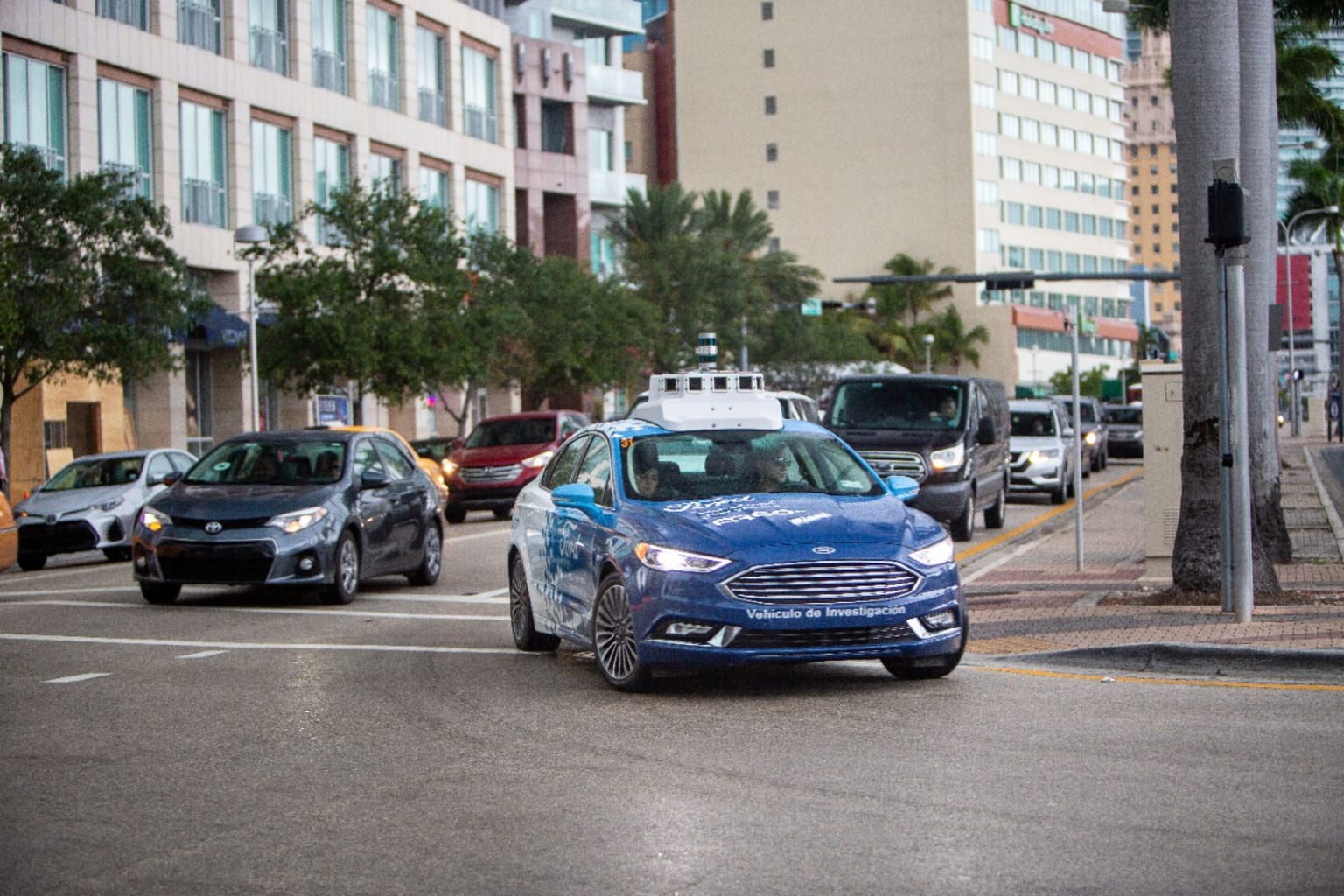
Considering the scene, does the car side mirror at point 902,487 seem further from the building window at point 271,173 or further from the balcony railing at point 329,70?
the balcony railing at point 329,70

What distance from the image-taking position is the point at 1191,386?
14.7m

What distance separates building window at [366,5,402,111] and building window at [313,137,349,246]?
240 cm

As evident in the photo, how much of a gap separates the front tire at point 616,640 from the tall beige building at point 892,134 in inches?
4175

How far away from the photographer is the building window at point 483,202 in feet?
203

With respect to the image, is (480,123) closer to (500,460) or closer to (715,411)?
(500,460)

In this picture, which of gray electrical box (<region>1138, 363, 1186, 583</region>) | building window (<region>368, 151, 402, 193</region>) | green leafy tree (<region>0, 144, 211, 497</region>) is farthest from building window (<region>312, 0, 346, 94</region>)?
gray electrical box (<region>1138, 363, 1186, 583</region>)

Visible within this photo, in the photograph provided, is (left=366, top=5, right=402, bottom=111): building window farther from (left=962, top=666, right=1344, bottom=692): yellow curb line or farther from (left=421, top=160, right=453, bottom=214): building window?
(left=962, top=666, right=1344, bottom=692): yellow curb line

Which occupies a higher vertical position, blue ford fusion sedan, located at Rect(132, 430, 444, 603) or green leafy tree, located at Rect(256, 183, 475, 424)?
green leafy tree, located at Rect(256, 183, 475, 424)

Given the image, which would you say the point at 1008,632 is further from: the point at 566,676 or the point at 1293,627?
the point at 566,676

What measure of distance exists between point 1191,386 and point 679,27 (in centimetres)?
11090

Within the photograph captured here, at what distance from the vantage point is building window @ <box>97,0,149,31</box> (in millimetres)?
43625

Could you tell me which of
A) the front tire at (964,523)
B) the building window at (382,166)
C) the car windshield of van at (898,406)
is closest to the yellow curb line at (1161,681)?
the front tire at (964,523)

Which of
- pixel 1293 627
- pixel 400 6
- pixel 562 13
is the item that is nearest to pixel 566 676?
pixel 1293 627

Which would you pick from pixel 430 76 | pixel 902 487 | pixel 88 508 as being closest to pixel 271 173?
pixel 430 76
